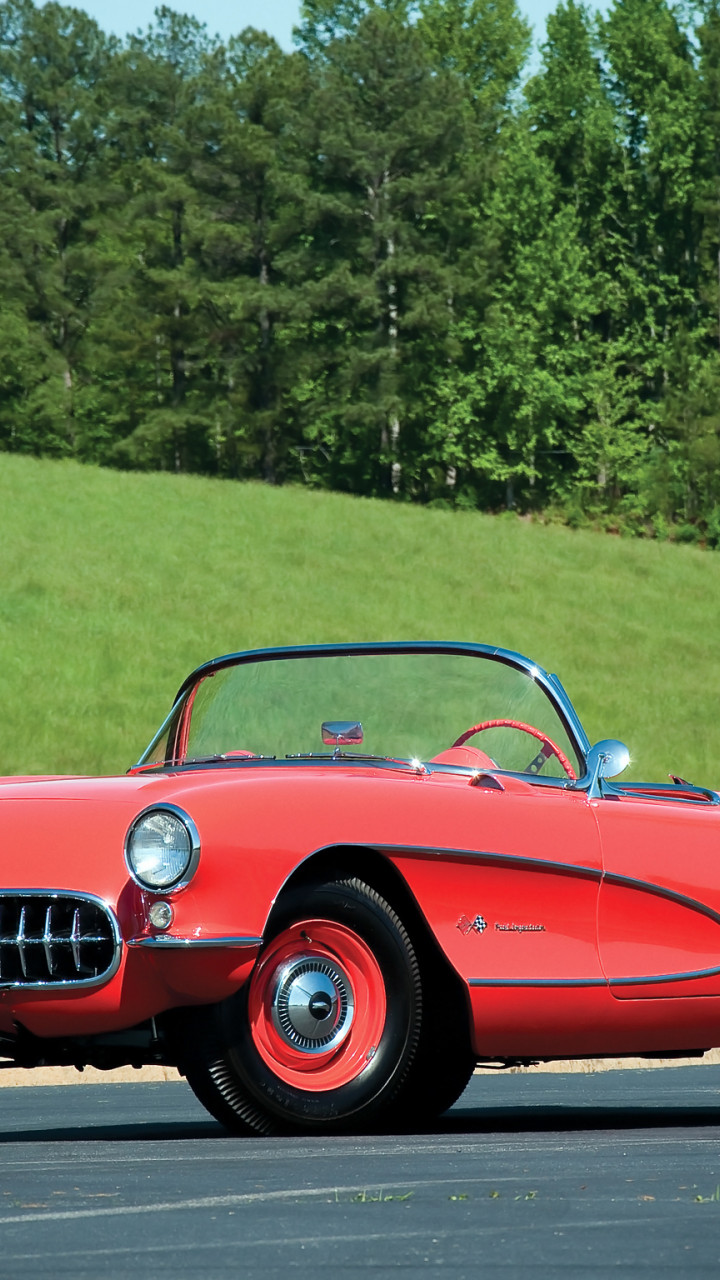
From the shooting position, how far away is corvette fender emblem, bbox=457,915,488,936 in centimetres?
642

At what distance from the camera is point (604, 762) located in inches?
289

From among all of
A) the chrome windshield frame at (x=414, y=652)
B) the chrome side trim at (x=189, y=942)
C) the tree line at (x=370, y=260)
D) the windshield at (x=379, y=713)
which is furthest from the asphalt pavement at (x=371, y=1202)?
the tree line at (x=370, y=260)

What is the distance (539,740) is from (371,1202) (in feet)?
10.2

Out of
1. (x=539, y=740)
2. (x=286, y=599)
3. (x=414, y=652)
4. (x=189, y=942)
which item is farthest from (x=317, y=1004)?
(x=286, y=599)

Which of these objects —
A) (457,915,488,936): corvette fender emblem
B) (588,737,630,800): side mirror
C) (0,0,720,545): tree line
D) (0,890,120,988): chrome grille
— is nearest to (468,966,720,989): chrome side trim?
(457,915,488,936): corvette fender emblem

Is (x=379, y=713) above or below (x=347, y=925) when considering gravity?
above

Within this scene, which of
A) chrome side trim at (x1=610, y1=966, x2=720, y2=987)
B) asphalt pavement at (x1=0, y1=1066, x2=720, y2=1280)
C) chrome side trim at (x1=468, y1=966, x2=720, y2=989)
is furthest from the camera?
chrome side trim at (x1=610, y1=966, x2=720, y2=987)

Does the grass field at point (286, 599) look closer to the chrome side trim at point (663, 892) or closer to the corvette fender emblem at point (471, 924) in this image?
the chrome side trim at point (663, 892)

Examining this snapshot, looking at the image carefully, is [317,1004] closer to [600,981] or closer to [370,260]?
[600,981]

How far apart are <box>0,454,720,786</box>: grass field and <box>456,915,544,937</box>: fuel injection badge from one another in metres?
17.9

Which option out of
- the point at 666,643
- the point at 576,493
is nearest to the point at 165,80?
the point at 576,493

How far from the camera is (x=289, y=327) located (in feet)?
229

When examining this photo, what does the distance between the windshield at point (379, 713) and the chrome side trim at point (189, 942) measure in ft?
4.34

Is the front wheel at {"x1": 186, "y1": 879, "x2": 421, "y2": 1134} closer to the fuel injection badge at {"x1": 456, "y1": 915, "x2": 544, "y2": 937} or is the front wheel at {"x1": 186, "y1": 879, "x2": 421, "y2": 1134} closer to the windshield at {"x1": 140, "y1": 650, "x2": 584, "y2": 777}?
the fuel injection badge at {"x1": 456, "y1": 915, "x2": 544, "y2": 937}
